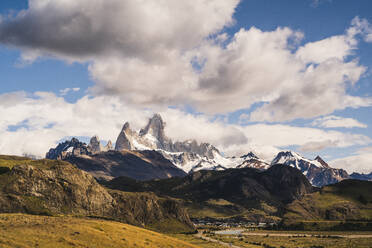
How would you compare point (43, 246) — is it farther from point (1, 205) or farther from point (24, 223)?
point (1, 205)

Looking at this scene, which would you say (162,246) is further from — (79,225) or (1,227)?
(1,227)

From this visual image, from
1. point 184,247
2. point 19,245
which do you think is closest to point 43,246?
point 19,245

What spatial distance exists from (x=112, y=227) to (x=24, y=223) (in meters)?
25.5

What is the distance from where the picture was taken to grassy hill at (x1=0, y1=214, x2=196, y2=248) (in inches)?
3167

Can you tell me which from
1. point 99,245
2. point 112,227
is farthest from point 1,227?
point 112,227

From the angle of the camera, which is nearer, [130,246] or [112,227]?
[130,246]

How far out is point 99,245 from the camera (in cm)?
8956

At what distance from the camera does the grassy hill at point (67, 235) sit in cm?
8044

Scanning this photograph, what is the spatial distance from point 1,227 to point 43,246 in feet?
59.2

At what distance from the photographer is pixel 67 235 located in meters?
89.5

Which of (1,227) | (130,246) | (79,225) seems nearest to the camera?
(1,227)

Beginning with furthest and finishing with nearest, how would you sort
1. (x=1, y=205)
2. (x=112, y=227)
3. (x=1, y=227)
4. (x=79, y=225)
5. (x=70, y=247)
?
(x=1, y=205)
(x=112, y=227)
(x=79, y=225)
(x=1, y=227)
(x=70, y=247)

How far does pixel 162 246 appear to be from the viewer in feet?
350

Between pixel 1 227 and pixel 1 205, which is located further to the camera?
pixel 1 205
